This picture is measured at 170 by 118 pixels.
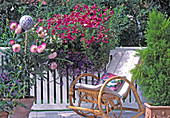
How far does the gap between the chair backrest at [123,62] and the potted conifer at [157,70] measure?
1.88ft

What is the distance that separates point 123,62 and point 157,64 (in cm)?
105

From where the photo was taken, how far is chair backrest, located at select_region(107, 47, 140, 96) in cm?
421

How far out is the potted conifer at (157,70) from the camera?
3363 mm

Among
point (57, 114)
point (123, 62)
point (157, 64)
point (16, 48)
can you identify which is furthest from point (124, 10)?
point (16, 48)

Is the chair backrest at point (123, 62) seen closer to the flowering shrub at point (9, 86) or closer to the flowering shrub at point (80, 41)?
the flowering shrub at point (80, 41)

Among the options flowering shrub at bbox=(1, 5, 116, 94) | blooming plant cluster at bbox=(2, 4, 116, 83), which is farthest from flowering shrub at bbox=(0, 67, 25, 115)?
blooming plant cluster at bbox=(2, 4, 116, 83)

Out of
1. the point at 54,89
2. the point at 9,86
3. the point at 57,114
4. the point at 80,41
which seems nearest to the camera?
the point at 9,86

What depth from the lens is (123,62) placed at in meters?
4.45

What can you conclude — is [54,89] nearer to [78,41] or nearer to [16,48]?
[78,41]

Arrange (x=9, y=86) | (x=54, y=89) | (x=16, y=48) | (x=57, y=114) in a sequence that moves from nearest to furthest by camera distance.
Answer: (x=16, y=48) < (x=9, y=86) < (x=57, y=114) < (x=54, y=89)

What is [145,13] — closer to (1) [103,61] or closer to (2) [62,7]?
(2) [62,7]

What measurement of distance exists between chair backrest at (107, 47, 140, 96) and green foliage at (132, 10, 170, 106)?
56cm

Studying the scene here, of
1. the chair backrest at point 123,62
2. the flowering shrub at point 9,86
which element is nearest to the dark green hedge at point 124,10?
the chair backrest at point 123,62

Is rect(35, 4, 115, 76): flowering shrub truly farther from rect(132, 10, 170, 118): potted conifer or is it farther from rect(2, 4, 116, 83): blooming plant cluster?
rect(132, 10, 170, 118): potted conifer
